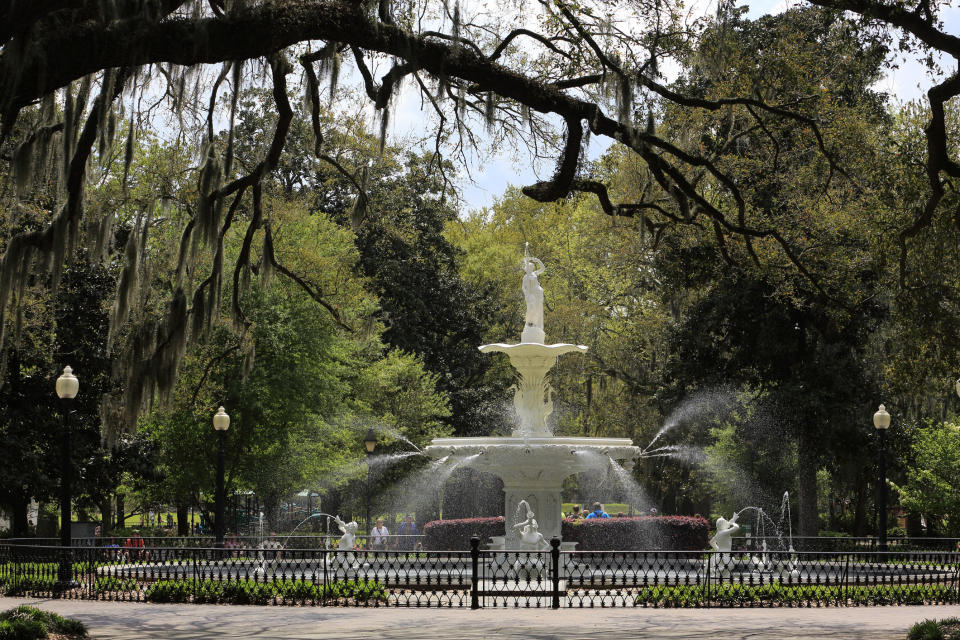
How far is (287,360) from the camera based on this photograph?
104 ft

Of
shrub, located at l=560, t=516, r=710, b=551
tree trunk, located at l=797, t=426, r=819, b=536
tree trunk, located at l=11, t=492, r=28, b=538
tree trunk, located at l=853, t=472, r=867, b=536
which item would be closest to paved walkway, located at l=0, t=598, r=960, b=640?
shrub, located at l=560, t=516, r=710, b=551

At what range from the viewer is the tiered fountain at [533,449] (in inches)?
745

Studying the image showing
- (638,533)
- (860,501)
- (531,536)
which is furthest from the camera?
(860,501)

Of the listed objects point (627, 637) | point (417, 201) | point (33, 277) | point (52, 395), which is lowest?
point (627, 637)

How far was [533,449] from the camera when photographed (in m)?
18.8

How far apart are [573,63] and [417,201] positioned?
27850 mm

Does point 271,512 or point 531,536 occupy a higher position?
point 531,536

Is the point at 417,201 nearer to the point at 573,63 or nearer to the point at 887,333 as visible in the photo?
the point at 887,333

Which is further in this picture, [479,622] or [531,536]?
[531,536]

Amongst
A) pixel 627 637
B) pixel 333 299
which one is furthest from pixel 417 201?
pixel 627 637

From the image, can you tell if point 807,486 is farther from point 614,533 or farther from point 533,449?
point 533,449

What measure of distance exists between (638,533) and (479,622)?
44.5ft

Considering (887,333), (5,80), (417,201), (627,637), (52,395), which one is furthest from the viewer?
(417,201)

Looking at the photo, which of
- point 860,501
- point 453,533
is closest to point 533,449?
point 453,533
